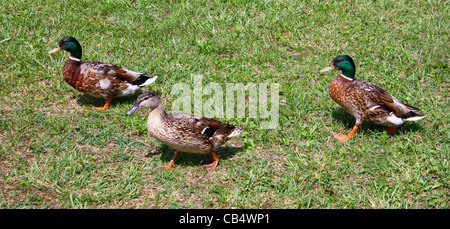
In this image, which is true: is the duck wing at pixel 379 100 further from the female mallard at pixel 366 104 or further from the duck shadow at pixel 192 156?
the duck shadow at pixel 192 156

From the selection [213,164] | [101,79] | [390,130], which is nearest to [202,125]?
[213,164]

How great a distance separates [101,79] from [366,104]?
11.7 feet

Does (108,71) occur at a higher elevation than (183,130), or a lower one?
higher

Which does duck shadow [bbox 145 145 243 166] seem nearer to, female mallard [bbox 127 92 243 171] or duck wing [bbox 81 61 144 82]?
female mallard [bbox 127 92 243 171]

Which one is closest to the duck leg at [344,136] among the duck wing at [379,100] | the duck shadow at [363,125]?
the duck shadow at [363,125]

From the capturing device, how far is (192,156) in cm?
521

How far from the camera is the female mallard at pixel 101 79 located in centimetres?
573

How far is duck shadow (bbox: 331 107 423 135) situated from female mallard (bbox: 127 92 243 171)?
5.45ft

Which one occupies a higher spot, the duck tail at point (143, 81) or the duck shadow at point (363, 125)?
the duck tail at point (143, 81)

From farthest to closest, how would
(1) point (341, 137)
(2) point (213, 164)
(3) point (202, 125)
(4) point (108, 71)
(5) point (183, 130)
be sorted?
1. (4) point (108, 71)
2. (1) point (341, 137)
3. (2) point (213, 164)
4. (3) point (202, 125)
5. (5) point (183, 130)

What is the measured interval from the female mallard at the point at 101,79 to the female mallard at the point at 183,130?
1.18 meters

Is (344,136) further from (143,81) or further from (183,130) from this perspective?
(143,81)

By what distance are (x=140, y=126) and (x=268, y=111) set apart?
179cm

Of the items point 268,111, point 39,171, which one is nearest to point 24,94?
point 39,171
